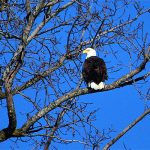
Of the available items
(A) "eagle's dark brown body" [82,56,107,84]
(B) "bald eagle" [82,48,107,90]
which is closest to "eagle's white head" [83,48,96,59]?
A: (B) "bald eagle" [82,48,107,90]

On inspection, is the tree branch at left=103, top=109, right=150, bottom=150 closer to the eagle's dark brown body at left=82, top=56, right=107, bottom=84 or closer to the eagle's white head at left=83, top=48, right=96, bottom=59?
the eagle's dark brown body at left=82, top=56, right=107, bottom=84

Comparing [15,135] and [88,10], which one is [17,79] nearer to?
[15,135]

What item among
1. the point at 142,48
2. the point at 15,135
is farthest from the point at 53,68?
the point at 142,48

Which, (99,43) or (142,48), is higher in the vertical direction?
(99,43)

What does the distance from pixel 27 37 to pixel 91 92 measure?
4.39 feet

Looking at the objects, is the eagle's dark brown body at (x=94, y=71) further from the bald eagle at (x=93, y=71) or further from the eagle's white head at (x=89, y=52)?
the eagle's white head at (x=89, y=52)

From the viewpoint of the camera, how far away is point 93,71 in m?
8.67

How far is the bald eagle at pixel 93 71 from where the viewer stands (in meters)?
8.24

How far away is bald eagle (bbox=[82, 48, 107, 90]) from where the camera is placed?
8.24 meters

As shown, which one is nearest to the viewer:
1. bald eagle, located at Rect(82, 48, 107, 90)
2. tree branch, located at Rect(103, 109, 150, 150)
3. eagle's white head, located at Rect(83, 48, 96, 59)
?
tree branch, located at Rect(103, 109, 150, 150)

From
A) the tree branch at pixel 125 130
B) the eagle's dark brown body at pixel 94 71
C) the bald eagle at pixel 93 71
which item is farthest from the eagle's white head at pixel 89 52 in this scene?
the tree branch at pixel 125 130

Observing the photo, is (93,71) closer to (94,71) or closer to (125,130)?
(94,71)

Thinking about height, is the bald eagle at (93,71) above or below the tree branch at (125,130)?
above

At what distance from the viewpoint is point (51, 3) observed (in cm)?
816
